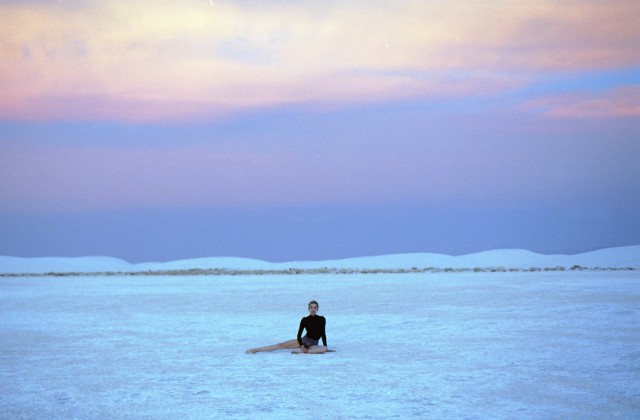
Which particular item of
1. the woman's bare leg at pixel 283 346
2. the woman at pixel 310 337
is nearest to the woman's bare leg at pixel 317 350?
the woman at pixel 310 337

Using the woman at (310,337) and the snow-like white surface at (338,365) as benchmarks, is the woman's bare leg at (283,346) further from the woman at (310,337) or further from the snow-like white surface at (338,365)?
the snow-like white surface at (338,365)

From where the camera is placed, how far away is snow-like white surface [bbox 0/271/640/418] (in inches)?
305

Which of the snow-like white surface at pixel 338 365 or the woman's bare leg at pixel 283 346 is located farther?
the woman's bare leg at pixel 283 346

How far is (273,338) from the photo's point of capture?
13.9m

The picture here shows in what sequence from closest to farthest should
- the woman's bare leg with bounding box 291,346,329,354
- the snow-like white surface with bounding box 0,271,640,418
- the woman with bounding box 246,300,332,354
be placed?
the snow-like white surface with bounding box 0,271,640,418 < the woman's bare leg with bounding box 291,346,329,354 < the woman with bounding box 246,300,332,354

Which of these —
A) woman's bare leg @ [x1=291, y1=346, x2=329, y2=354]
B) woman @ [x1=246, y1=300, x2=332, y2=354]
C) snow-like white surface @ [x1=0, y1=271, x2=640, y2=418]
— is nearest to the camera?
snow-like white surface @ [x1=0, y1=271, x2=640, y2=418]

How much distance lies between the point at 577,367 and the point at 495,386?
182 centimetres

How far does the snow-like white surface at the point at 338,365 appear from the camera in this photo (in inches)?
305

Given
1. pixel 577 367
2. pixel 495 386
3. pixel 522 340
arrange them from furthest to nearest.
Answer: pixel 522 340, pixel 577 367, pixel 495 386

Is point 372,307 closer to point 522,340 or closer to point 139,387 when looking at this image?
point 522,340

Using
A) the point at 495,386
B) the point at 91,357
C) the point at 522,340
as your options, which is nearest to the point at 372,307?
the point at 522,340

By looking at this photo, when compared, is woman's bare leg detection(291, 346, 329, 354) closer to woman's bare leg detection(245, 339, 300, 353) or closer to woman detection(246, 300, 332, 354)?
woman detection(246, 300, 332, 354)

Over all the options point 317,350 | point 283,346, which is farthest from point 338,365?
point 283,346

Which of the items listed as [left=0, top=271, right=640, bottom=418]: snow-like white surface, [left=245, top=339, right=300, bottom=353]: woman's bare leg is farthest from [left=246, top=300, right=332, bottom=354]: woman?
[left=0, top=271, right=640, bottom=418]: snow-like white surface
